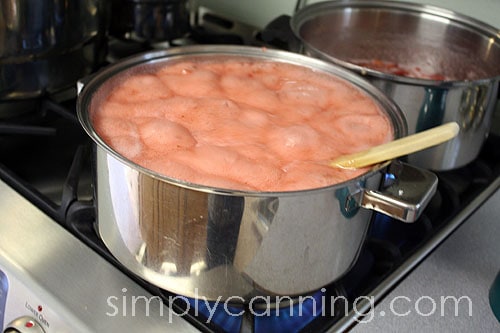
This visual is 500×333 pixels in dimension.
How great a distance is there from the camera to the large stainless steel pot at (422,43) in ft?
2.89

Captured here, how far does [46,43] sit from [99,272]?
0.34 meters

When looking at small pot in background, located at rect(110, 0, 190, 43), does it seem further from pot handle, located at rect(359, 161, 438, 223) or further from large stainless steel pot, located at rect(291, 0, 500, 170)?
pot handle, located at rect(359, 161, 438, 223)

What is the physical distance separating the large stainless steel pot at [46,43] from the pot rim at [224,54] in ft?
0.54

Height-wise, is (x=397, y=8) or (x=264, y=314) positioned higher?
(x=397, y=8)

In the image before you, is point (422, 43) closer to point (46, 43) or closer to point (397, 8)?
point (397, 8)

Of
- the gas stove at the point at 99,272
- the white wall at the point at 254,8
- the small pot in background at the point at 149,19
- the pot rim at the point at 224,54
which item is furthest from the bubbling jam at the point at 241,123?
the white wall at the point at 254,8

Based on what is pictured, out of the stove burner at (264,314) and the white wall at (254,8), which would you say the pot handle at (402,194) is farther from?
the white wall at (254,8)

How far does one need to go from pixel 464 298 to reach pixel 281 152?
26 cm

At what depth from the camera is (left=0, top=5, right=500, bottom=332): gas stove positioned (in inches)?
25.9

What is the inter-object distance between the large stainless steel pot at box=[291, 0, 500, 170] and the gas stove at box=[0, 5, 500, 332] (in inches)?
2.8

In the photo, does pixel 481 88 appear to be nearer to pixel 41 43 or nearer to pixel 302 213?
pixel 302 213

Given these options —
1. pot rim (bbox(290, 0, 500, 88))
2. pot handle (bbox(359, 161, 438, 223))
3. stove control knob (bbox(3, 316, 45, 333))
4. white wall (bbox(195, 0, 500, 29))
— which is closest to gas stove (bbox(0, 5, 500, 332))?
stove control knob (bbox(3, 316, 45, 333))

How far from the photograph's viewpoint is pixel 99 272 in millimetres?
703

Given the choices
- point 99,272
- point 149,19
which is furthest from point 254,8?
point 99,272
